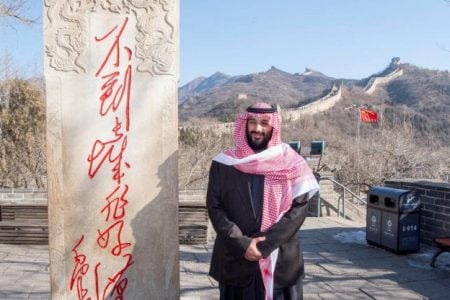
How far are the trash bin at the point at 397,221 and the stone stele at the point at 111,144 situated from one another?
13.5 ft

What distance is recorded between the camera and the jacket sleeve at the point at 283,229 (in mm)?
2877

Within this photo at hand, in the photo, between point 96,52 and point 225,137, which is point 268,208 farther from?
point 225,137

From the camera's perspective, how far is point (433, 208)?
683 centimetres

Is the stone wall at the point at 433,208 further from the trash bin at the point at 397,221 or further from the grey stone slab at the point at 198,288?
the grey stone slab at the point at 198,288

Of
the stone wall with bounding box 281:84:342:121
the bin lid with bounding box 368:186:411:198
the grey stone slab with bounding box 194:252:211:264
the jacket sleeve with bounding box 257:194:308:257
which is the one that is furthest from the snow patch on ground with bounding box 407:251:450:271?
the stone wall with bounding box 281:84:342:121

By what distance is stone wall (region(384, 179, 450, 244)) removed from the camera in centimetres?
660

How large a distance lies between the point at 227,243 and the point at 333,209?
904cm

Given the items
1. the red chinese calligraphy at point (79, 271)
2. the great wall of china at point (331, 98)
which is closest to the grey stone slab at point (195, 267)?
the red chinese calligraphy at point (79, 271)

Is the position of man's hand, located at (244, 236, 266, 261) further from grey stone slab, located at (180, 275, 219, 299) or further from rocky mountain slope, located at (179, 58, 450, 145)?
rocky mountain slope, located at (179, 58, 450, 145)

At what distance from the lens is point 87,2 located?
130 inches

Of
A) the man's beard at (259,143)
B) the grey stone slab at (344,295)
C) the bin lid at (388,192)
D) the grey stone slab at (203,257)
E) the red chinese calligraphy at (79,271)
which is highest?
the man's beard at (259,143)

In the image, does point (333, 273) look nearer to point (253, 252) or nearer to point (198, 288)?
point (198, 288)

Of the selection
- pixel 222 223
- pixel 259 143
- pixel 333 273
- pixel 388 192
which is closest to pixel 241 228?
pixel 222 223

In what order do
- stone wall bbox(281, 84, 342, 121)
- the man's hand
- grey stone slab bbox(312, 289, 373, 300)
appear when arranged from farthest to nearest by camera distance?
stone wall bbox(281, 84, 342, 121) < grey stone slab bbox(312, 289, 373, 300) < the man's hand
